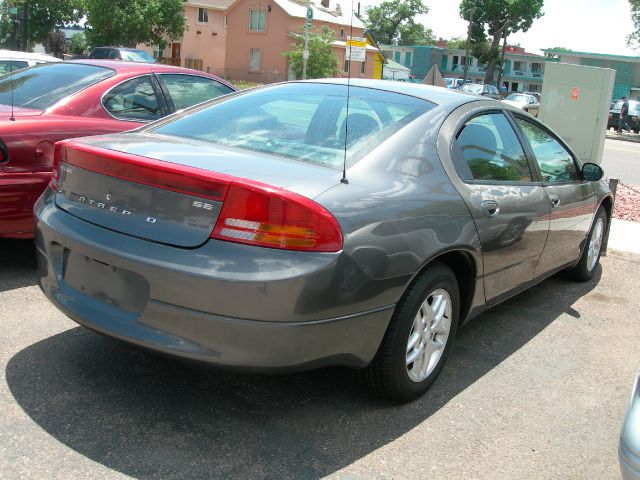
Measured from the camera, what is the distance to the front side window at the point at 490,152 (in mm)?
3717

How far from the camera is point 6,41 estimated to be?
166 ft

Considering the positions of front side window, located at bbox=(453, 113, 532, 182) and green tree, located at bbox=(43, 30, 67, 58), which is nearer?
front side window, located at bbox=(453, 113, 532, 182)

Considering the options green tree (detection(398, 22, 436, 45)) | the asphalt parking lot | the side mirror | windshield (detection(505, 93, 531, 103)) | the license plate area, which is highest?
green tree (detection(398, 22, 436, 45))

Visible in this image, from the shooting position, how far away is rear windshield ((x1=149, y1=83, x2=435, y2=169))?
3.32 m

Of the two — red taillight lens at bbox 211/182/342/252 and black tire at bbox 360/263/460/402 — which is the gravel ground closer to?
black tire at bbox 360/263/460/402

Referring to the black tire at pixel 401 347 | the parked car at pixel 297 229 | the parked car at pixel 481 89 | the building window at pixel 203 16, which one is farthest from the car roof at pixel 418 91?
the building window at pixel 203 16

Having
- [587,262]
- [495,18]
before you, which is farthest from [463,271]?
[495,18]

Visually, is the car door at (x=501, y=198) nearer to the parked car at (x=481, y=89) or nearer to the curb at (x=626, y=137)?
the curb at (x=626, y=137)

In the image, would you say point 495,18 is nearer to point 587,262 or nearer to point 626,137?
point 626,137

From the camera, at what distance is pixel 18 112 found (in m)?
4.89

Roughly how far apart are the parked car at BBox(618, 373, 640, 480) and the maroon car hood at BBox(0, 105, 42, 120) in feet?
13.7

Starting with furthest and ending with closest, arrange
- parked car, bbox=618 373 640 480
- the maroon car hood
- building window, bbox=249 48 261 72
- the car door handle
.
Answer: building window, bbox=249 48 261 72 < the maroon car hood < the car door handle < parked car, bbox=618 373 640 480

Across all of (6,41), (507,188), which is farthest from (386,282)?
(6,41)

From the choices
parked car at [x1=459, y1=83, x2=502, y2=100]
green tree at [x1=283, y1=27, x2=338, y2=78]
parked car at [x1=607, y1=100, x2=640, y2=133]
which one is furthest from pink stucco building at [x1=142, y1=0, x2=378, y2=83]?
parked car at [x1=607, y1=100, x2=640, y2=133]
